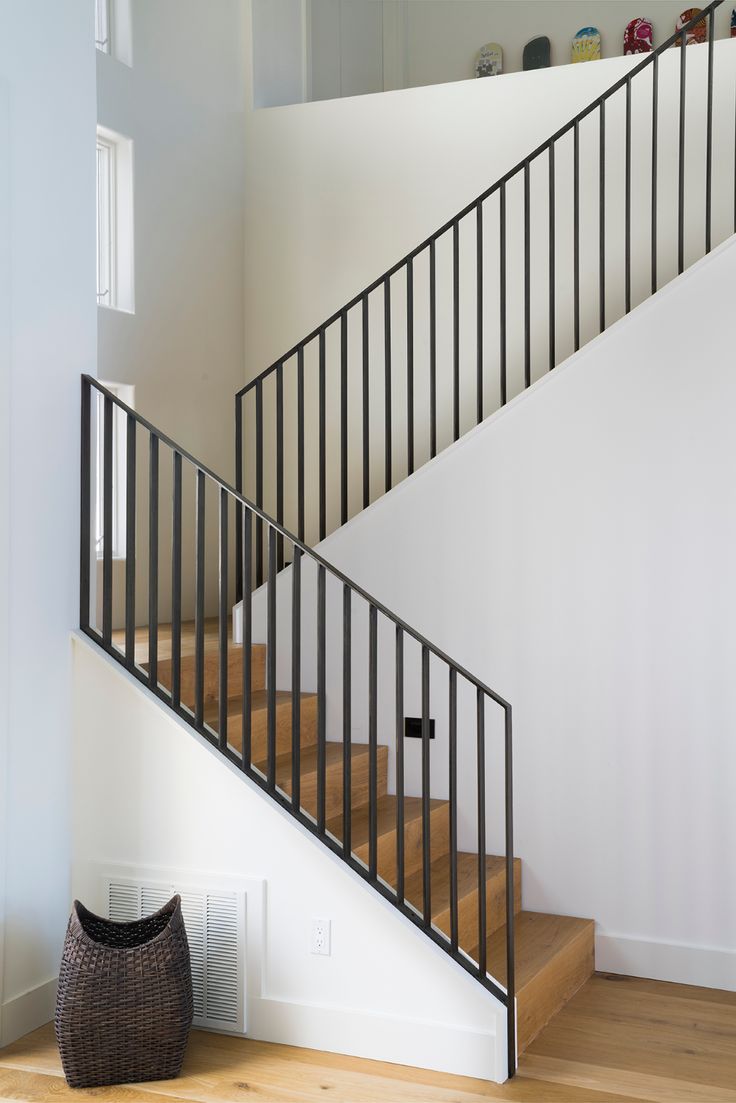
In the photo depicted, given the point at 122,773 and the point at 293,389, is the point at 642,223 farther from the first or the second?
the point at 122,773

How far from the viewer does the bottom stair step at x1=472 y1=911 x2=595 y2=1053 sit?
3404 millimetres

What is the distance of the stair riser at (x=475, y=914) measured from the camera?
3.59 metres

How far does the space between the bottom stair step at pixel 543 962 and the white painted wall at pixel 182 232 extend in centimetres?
248

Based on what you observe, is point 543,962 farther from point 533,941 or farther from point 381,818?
point 381,818

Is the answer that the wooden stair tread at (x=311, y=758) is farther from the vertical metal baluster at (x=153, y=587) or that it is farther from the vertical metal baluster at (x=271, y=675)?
the vertical metal baluster at (x=153, y=587)

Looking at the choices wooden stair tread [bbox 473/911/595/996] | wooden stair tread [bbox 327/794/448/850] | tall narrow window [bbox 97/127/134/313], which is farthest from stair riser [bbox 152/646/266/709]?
tall narrow window [bbox 97/127/134/313]

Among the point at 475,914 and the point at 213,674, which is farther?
the point at 213,674

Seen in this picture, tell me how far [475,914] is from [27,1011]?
1.52m

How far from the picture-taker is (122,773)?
11.9 ft

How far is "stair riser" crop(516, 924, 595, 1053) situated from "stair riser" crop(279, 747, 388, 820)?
91 centimetres

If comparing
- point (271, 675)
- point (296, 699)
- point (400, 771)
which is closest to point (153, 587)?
point (271, 675)

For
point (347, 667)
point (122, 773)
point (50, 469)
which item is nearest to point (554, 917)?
point (347, 667)

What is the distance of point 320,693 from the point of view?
11.2 ft

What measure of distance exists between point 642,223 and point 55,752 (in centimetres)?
387
